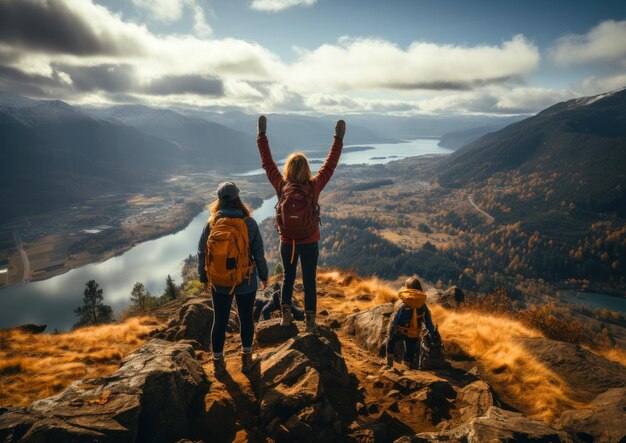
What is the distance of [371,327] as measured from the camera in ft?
33.0

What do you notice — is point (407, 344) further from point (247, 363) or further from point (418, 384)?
point (247, 363)

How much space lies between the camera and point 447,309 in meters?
14.2

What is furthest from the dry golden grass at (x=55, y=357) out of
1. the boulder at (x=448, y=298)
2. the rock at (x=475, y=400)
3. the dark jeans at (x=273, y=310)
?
the boulder at (x=448, y=298)

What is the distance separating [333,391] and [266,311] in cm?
463

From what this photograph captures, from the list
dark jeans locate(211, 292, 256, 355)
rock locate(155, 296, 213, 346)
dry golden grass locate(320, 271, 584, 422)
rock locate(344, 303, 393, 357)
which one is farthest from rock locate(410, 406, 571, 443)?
rock locate(155, 296, 213, 346)

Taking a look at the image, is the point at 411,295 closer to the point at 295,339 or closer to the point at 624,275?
the point at 295,339

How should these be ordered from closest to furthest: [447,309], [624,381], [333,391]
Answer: [333,391] → [624,381] → [447,309]

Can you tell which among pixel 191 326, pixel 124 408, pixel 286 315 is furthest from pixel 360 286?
pixel 124 408

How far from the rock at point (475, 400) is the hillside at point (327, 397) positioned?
23mm

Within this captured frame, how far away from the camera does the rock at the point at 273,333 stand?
834 cm

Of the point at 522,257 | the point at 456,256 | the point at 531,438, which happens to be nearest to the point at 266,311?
the point at 531,438

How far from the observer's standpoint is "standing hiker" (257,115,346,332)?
20.7 ft

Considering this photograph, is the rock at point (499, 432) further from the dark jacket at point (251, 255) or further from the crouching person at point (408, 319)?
the dark jacket at point (251, 255)

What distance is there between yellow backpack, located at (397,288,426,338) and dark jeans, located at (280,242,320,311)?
230 centimetres
